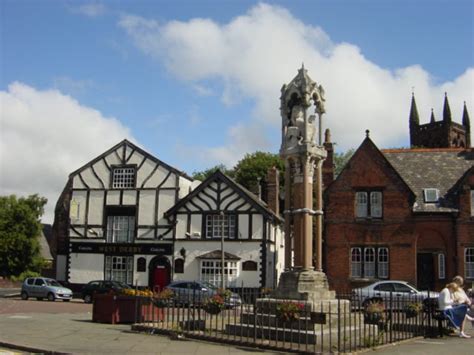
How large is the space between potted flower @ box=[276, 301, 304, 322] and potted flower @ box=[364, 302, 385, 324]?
86.7 inches

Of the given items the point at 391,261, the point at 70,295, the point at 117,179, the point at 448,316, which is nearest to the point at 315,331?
the point at 448,316

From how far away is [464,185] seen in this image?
1291 inches

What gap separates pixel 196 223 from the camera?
36.9 m

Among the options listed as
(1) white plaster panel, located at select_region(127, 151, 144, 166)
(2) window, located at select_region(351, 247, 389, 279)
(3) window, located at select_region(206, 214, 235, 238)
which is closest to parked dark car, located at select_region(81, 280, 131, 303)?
(3) window, located at select_region(206, 214, 235, 238)

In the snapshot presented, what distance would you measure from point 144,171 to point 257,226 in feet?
29.5

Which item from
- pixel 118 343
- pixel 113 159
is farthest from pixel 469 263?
pixel 118 343

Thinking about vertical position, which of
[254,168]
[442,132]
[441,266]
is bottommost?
[441,266]

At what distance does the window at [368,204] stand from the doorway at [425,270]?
11.2 ft

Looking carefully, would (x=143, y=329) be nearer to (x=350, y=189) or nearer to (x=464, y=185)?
(x=350, y=189)

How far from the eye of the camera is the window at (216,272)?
116 feet

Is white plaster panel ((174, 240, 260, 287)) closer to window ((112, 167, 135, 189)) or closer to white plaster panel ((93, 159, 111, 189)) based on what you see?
window ((112, 167, 135, 189))

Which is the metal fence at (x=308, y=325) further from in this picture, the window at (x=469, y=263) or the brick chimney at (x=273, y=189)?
the brick chimney at (x=273, y=189)

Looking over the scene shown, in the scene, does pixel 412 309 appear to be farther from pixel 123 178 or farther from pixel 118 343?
pixel 123 178

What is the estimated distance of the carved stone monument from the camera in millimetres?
15172
